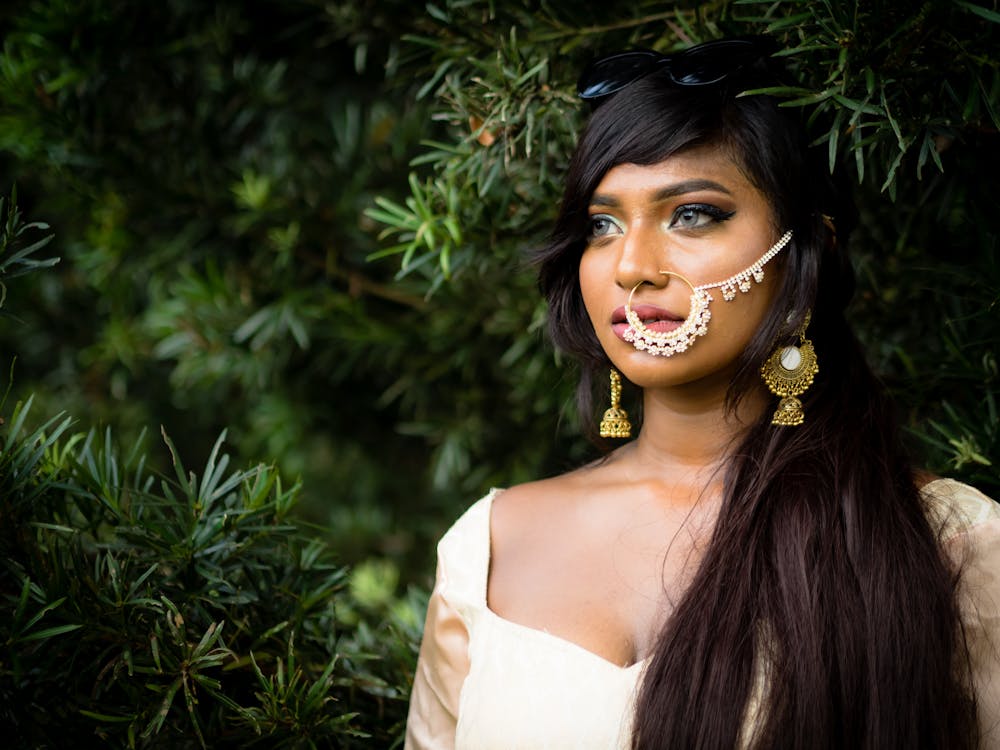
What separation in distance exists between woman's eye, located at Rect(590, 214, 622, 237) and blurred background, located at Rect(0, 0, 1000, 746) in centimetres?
21

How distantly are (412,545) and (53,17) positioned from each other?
71.9 inches

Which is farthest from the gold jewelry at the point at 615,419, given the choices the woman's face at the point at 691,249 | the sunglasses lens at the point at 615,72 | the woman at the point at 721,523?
the sunglasses lens at the point at 615,72

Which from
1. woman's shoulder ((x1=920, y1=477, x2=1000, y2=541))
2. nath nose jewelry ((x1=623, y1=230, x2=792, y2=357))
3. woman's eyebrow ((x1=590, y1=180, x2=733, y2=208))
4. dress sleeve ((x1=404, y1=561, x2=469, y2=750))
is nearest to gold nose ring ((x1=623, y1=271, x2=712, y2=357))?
nath nose jewelry ((x1=623, y1=230, x2=792, y2=357))

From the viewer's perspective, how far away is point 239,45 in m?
2.41

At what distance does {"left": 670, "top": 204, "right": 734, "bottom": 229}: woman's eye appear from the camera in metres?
1.31

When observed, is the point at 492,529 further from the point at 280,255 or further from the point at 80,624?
the point at 280,255

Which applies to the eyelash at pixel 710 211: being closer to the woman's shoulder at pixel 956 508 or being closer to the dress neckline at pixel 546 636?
the woman's shoulder at pixel 956 508

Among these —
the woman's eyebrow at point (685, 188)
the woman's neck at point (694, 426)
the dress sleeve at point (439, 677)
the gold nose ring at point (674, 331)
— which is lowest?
the dress sleeve at point (439, 677)

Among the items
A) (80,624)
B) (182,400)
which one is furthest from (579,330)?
(182,400)

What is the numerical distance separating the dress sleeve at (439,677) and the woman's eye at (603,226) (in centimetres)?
57

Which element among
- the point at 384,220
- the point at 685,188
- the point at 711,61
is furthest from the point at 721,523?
the point at 384,220

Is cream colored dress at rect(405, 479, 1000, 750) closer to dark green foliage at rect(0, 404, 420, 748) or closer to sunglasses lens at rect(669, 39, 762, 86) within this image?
dark green foliage at rect(0, 404, 420, 748)

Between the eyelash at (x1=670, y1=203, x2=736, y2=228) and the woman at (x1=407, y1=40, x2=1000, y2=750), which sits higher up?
the eyelash at (x1=670, y1=203, x2=736, y2=228)

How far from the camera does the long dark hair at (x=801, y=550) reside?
1.19 metres
